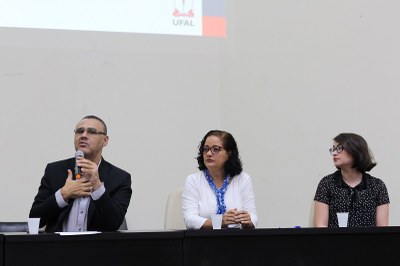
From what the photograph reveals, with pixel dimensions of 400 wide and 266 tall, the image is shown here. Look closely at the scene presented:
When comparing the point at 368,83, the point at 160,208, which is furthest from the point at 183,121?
the point at 368,83

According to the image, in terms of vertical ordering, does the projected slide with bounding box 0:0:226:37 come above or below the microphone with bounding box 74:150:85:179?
above

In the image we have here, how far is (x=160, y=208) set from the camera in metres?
4.19

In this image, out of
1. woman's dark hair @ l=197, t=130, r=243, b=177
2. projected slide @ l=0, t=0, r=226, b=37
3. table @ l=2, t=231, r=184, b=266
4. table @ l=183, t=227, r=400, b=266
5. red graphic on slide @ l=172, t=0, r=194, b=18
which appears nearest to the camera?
table @ l=2, t=231, r=184, b=266

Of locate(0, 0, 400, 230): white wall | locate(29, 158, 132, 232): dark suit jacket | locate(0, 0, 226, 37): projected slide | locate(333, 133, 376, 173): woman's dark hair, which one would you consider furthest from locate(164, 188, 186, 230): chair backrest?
locate(0, 0, 226, 37): projected slide

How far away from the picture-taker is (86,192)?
2883mm

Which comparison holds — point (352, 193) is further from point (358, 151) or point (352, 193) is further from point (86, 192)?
point (86, 192)

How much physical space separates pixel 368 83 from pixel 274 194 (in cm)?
93

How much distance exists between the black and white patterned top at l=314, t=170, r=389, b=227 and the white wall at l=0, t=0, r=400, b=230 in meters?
0.99

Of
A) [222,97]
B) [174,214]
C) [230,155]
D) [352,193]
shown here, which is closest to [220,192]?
[230,155]

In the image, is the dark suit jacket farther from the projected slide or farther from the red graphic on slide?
the red graphic on slide

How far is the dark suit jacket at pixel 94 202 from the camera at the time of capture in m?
2.90

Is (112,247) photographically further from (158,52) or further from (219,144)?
(158,52)

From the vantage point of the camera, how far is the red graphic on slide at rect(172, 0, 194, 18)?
4.11m

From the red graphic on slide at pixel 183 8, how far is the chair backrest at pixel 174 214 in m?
1.19
